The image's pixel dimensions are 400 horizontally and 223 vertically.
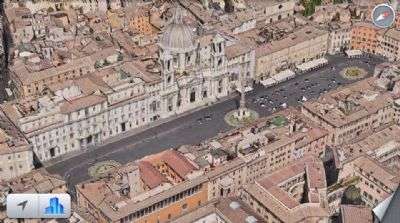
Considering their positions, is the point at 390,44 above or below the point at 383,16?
below

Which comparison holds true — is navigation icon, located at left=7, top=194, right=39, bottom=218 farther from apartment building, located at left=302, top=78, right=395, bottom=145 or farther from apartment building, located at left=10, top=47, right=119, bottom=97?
apartment building, located at left=302, top=78, right=395, bottom=145

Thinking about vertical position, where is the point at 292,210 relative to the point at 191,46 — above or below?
below

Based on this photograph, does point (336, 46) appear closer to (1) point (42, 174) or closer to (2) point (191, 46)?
(2) point (191, 46)

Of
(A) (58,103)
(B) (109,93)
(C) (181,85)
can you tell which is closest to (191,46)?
(C) (181,85)

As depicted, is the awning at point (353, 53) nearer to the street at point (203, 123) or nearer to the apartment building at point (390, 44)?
the street at point (203, 123)

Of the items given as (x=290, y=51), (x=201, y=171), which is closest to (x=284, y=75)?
(x=290, y=51)

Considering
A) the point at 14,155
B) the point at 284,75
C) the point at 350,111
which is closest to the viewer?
the point at 14,155

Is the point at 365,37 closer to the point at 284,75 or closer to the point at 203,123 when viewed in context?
the point at 284,75
